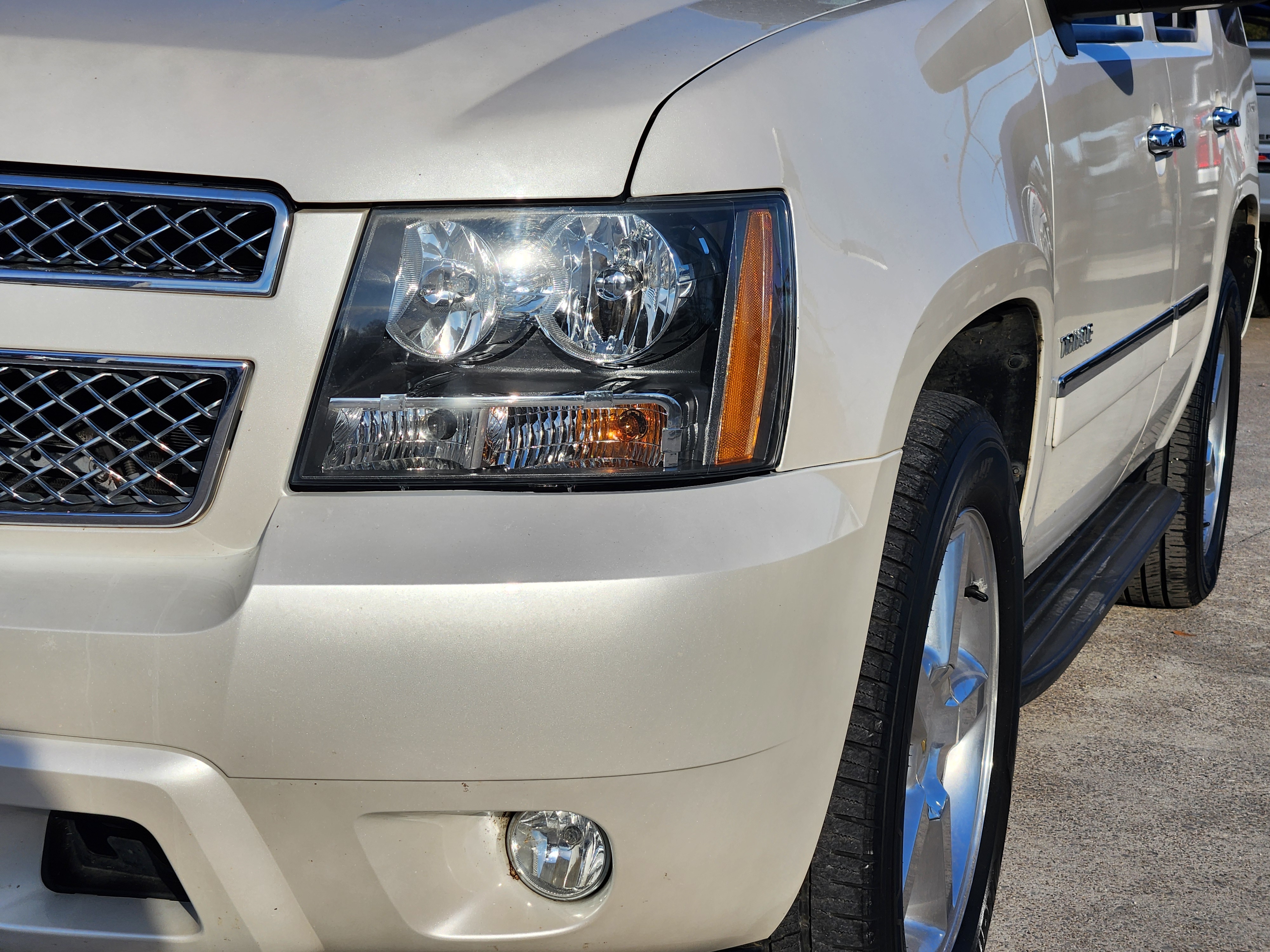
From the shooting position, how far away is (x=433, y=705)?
4.30 feet

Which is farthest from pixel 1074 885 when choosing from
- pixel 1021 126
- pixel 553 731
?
pixel 553 731

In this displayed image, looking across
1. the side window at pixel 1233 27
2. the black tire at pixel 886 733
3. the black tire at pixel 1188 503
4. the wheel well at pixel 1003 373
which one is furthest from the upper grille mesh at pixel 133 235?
the side window at pixel 1233 27

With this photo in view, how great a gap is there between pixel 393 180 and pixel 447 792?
24.7 inches

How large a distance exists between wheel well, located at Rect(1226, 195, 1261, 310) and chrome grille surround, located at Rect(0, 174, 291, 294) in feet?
10.3

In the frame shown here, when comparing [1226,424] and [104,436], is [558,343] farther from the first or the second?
[1226,424]

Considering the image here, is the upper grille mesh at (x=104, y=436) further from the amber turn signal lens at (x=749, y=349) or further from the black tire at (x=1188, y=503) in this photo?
the black tire at (x=1188, y=503)

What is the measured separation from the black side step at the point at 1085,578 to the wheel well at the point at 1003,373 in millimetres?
369

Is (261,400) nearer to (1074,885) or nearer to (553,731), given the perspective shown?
(553,731)

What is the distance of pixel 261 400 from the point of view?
4.63ft

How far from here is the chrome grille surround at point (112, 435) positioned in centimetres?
142

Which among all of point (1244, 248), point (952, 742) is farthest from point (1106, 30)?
point (1244, 248)

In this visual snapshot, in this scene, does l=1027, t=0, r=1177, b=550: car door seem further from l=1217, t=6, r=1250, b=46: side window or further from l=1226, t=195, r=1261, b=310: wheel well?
l=1226, t=195, r=1261, b=310: wheel well

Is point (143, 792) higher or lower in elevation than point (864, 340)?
lower

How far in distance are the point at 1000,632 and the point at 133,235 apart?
4.57 ft
